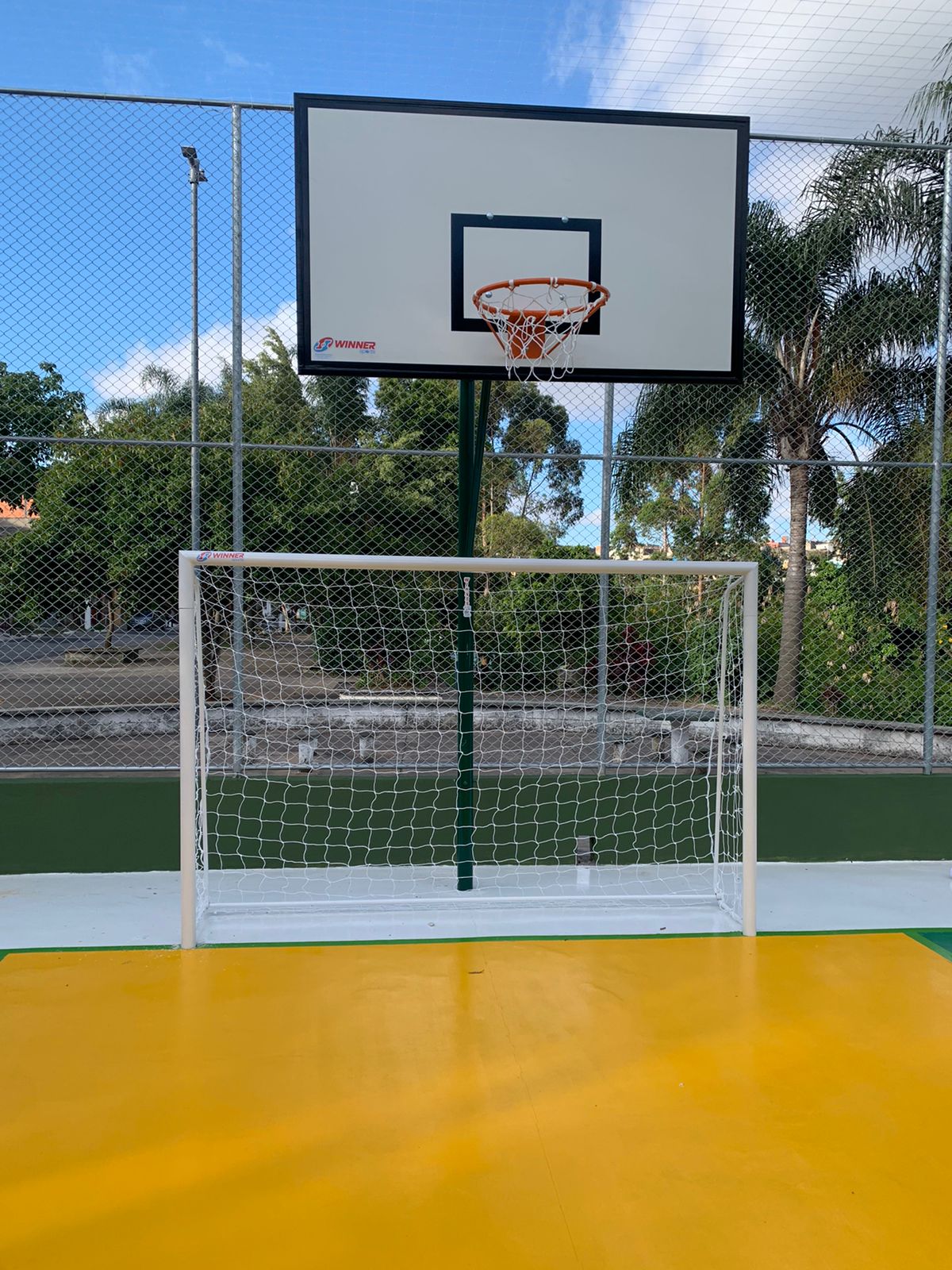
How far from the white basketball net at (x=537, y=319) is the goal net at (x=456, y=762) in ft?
3.35

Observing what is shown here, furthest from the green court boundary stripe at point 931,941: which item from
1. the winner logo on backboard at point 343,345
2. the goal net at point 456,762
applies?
the winner logo on backboard at point 343,345

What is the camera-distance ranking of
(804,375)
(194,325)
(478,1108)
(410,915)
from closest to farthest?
(478,1108) → (410,915) → (194,325) → (804,375)

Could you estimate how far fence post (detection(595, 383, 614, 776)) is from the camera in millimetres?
4844

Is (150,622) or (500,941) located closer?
(500,941)

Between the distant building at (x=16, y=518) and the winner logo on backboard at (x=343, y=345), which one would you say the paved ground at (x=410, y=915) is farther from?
the winner logo on backboard at (x=343, y=345)

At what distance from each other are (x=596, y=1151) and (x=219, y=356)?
410cm

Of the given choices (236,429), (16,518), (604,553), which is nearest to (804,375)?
(604,553)

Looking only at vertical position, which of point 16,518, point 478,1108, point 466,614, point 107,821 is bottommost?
point 478,1108

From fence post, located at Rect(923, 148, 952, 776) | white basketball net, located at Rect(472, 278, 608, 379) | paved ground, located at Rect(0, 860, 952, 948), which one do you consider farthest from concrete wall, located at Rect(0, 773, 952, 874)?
white basketball net, located at Rect(472, 278, 608, 379)

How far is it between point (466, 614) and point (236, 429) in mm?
1593

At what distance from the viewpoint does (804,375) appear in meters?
8.40

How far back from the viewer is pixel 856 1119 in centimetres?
251

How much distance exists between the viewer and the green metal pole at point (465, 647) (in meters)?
4.27

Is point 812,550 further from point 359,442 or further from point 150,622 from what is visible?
point 150,622
